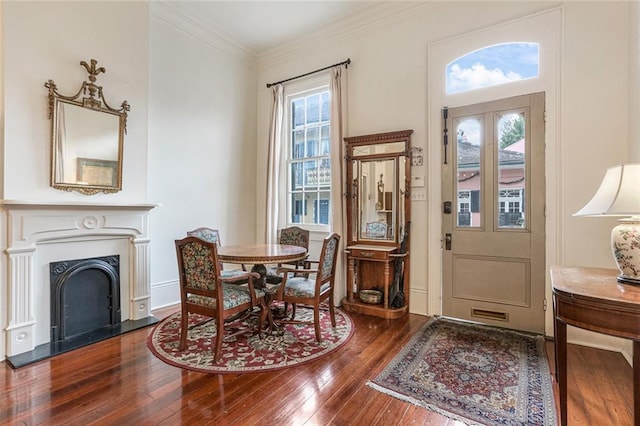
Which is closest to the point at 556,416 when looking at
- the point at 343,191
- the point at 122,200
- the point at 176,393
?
the point at 176,393

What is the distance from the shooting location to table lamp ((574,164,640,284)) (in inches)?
63.8

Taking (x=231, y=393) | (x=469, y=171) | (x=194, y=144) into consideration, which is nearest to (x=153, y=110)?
(x=194, y=144)

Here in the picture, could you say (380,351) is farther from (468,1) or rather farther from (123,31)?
(123,31)

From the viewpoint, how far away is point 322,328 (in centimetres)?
312

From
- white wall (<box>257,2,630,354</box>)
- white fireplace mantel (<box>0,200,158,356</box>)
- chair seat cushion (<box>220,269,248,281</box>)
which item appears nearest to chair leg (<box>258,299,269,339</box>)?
chair seat cushion (<box>220,269,248,281</box>)

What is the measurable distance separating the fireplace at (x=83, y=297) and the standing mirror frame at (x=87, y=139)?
2.30ft

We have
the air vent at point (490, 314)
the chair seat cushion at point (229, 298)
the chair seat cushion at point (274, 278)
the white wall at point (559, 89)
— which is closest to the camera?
the chair seat cushion at point (229, 298)

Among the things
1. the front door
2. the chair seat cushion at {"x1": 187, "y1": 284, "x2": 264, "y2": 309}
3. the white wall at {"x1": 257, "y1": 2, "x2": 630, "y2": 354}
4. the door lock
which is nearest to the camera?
the chair seat cushion at {"x1": 187, "y1": 284, "x2": 264, "y2": 309}

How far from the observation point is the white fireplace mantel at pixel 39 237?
2506mm

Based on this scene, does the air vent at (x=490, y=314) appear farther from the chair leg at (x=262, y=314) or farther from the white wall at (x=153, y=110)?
the white wall at (x=153, y=110)

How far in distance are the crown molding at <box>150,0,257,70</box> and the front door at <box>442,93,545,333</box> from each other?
122 inches

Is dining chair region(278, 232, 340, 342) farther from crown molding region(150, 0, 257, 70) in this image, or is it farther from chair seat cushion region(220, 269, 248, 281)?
crown molding region(150, 0, 257, 70)

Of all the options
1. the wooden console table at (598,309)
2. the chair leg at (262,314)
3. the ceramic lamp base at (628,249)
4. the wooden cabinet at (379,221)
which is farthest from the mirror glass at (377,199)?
the ceramic lamp base at (628,249)

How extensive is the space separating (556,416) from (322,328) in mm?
1859
